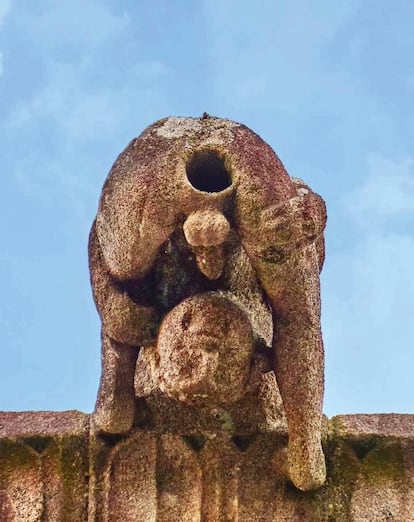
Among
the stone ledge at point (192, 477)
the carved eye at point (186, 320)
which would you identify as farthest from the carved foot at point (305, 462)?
the carved eye at point (186, 320)

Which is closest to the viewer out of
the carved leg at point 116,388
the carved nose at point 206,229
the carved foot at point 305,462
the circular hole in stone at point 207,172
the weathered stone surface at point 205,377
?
the carved nose at point 206,229

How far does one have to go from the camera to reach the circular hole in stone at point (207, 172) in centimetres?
380

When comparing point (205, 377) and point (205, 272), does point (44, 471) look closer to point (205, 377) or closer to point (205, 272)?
point (205, 377)

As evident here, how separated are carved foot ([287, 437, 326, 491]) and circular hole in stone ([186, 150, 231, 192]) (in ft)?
3.21

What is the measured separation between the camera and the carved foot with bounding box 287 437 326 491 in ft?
12.9

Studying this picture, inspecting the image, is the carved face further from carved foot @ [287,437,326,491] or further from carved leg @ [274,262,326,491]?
carved foot @ [287,437,326,491]

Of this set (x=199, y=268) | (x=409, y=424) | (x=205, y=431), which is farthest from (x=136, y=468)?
(x=409, y=424)

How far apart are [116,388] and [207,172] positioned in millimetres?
894

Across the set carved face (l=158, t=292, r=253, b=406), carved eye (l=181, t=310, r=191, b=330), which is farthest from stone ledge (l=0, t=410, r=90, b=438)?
carved eye (l=181, t=310, r=191, b=330)

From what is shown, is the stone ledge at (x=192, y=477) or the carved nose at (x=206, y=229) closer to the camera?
the carved nose at (x=206, y=229)

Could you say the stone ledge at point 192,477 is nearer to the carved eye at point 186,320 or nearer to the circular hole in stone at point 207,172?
the carved eye at point 186,320

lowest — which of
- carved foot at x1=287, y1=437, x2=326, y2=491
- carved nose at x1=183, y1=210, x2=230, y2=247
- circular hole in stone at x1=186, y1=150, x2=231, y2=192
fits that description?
carved foot at x1=287, y1=437, x2=326, y2=491

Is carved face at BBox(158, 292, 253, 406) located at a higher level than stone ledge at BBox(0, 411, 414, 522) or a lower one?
higher

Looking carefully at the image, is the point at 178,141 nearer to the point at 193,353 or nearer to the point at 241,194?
the point at 241,194
